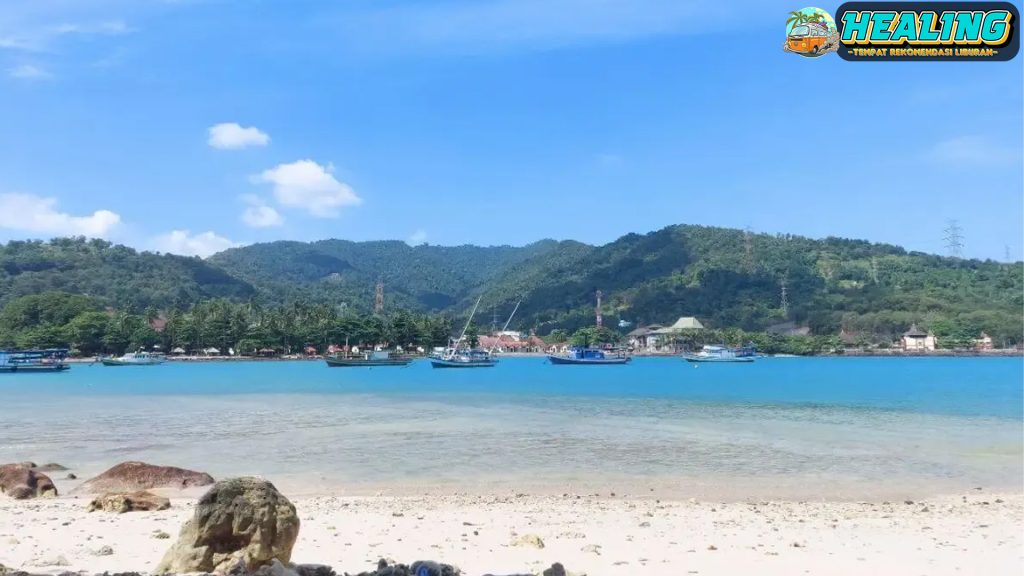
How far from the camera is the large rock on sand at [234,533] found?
679 centimetres

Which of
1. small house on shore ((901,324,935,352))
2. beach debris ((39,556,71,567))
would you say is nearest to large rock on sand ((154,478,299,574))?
beach debris ((39,556,71,567))

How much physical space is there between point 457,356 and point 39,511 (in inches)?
3784

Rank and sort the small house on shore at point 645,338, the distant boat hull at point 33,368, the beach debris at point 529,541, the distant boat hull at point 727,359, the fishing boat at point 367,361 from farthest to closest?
the small house on shore at point 645,338 < the distant boat hull at point 727,359 < the fishing boat at point 367,361 < the distant boat hull at point 33,368 < the beach debris at point 529,541

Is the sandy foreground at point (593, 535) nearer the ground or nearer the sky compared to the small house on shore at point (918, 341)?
nearer the ground

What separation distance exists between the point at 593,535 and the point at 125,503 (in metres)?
6.66

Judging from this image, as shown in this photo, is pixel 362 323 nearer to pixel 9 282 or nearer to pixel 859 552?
pixel 9 282

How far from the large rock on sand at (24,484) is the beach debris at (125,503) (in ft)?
7.42

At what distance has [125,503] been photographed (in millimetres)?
10180

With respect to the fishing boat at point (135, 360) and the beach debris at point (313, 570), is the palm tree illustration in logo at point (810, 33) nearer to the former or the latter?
the beach debris at point (313, 570)

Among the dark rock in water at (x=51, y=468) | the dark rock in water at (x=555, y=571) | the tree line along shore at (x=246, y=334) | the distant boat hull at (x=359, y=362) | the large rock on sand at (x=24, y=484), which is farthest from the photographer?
the tree line along shore at (x=246, y=334)

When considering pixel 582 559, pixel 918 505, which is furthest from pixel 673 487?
pixel 582 559

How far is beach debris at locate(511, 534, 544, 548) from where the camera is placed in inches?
331

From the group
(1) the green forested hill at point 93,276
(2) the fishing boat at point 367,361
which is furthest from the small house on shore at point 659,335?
(1) the green forested hill at point 93,276

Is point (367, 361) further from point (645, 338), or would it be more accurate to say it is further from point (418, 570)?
point (418, 570)
